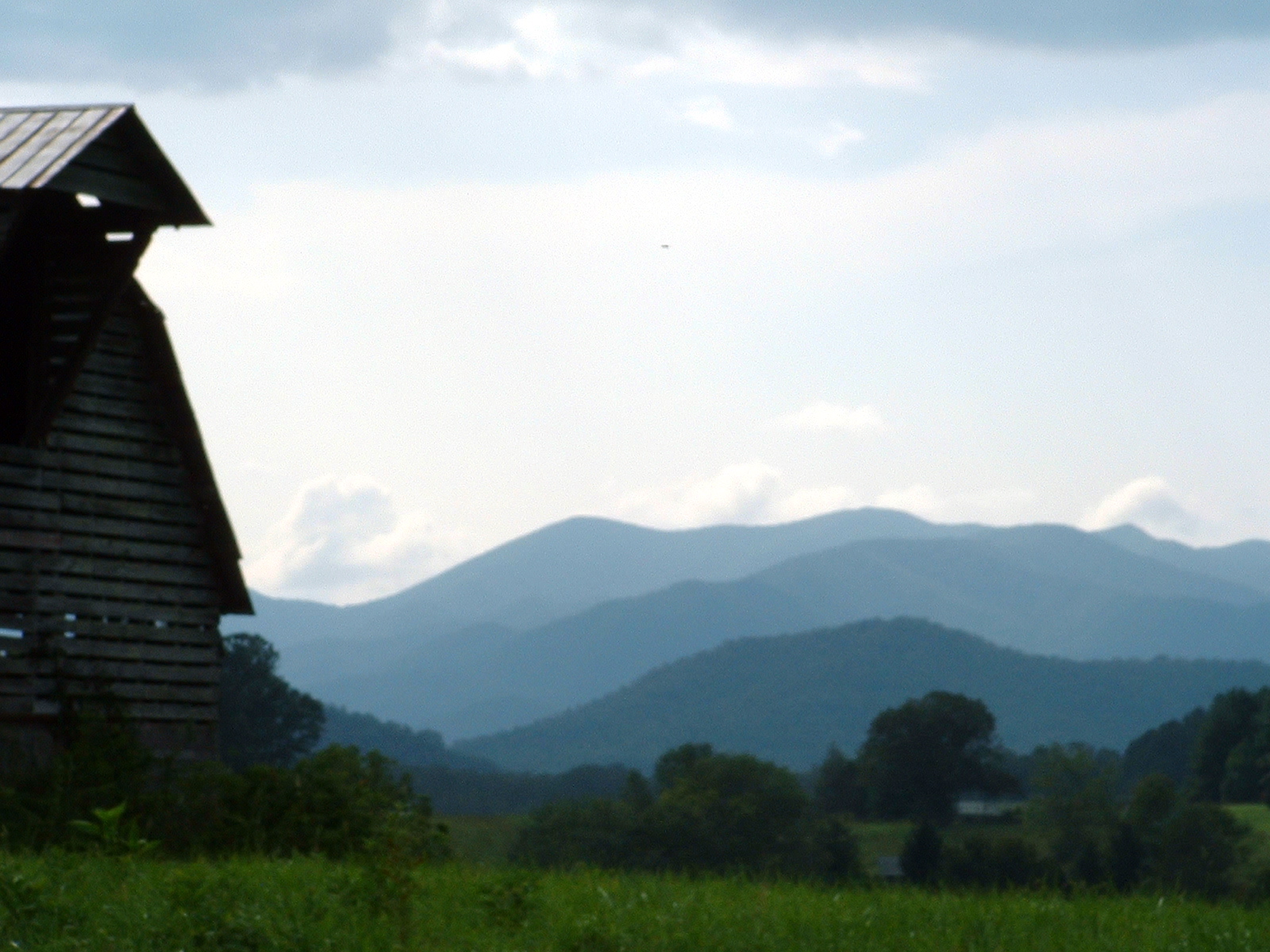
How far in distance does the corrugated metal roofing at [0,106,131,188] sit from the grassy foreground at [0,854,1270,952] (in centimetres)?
921

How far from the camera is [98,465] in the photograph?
22.9 m

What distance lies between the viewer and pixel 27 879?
11.5 meters

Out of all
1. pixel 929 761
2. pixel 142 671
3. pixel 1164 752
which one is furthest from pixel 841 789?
pixel 142 671

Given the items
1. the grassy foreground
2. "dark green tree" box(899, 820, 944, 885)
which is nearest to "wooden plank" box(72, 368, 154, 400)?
the grassy foreground

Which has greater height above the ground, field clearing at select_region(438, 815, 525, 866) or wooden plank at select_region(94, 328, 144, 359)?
wooden plank at select_region(94, 328, 144, 359)

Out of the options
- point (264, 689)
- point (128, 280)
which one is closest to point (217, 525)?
point (128, 280)

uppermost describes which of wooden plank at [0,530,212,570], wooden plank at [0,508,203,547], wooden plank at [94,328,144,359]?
wooden plank at [94,328,144,359]

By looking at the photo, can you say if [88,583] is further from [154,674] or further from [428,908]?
[428,908]

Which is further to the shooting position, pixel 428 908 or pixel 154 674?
pixel 154 674

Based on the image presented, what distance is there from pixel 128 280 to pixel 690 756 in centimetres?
11198

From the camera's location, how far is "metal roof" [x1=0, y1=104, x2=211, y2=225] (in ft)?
64.8

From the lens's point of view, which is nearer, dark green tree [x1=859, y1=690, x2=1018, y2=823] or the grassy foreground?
the grassy foreground

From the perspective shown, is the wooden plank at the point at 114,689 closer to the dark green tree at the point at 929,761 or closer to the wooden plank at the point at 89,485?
the wooden plank at the point at 89,485

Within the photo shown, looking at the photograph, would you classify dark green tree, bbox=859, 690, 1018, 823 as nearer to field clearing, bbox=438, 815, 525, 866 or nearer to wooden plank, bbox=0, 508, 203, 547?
field clearing, bbox=438, 815, 525, 866
